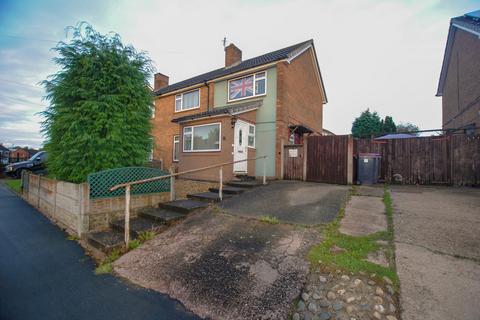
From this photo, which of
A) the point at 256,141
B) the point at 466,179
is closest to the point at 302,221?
the point at 256,141

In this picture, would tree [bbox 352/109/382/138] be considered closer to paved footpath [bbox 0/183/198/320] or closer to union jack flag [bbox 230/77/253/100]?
union jack flag [bbox 230/77/253/100]

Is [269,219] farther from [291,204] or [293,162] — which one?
[293,162]

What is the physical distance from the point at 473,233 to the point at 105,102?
8.55 metres

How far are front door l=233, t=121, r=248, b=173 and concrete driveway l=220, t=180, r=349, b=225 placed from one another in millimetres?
2574

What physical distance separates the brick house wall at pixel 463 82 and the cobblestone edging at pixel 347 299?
46.5ft

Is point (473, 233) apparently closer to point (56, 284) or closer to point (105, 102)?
point (56, 284)

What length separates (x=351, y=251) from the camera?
343 cm

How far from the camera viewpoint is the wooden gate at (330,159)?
9539 millimetres

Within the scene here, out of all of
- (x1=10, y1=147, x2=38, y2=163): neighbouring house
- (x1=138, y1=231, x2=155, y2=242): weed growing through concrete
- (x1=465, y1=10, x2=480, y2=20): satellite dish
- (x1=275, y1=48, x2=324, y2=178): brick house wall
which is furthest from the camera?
(x1=10, y1=147, x2=38, y2=163): neighbouring house

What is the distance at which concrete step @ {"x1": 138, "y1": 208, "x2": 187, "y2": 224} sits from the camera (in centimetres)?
519

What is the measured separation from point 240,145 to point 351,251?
7718mm

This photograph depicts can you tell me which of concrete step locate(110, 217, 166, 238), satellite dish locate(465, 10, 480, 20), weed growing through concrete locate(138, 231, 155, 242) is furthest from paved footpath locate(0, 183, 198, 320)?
satellite dish locate(465, 10, 480, 20)

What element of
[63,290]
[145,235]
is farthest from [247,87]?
[63,290]

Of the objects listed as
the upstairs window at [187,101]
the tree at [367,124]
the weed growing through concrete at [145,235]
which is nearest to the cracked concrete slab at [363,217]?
the weed growing through concrete at [145,235]
